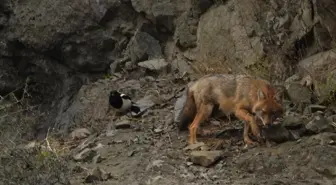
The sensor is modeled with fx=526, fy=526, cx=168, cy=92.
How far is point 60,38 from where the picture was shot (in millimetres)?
11625

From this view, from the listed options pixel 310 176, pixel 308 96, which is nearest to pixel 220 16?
pixel 308 96

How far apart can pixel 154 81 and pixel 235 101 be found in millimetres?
3513

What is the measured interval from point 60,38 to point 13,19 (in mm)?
1240

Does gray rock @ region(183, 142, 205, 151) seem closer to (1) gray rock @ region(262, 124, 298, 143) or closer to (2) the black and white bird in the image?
(1) gray rock @ region(262, 124, 298, 143)

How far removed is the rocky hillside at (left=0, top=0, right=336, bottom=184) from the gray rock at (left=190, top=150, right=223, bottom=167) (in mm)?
12

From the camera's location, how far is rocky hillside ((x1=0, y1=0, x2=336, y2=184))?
5.93m

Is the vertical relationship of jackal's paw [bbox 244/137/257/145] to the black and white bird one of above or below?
below

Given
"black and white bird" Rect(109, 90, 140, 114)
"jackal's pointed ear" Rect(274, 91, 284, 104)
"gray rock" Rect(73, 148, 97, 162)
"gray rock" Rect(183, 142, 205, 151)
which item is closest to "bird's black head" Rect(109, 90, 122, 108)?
"black and white bird" Rect(109, 90, 140, 114)

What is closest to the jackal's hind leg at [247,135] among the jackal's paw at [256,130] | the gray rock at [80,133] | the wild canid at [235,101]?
the wild canid at [235,101]

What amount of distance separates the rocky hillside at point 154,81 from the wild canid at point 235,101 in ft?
0.79

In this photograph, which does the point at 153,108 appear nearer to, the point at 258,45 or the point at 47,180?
the point at 258,45

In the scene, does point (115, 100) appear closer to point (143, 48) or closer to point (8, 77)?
point (143, 48)

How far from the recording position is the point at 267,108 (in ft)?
20.4

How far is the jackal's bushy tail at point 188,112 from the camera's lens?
7199 mm
